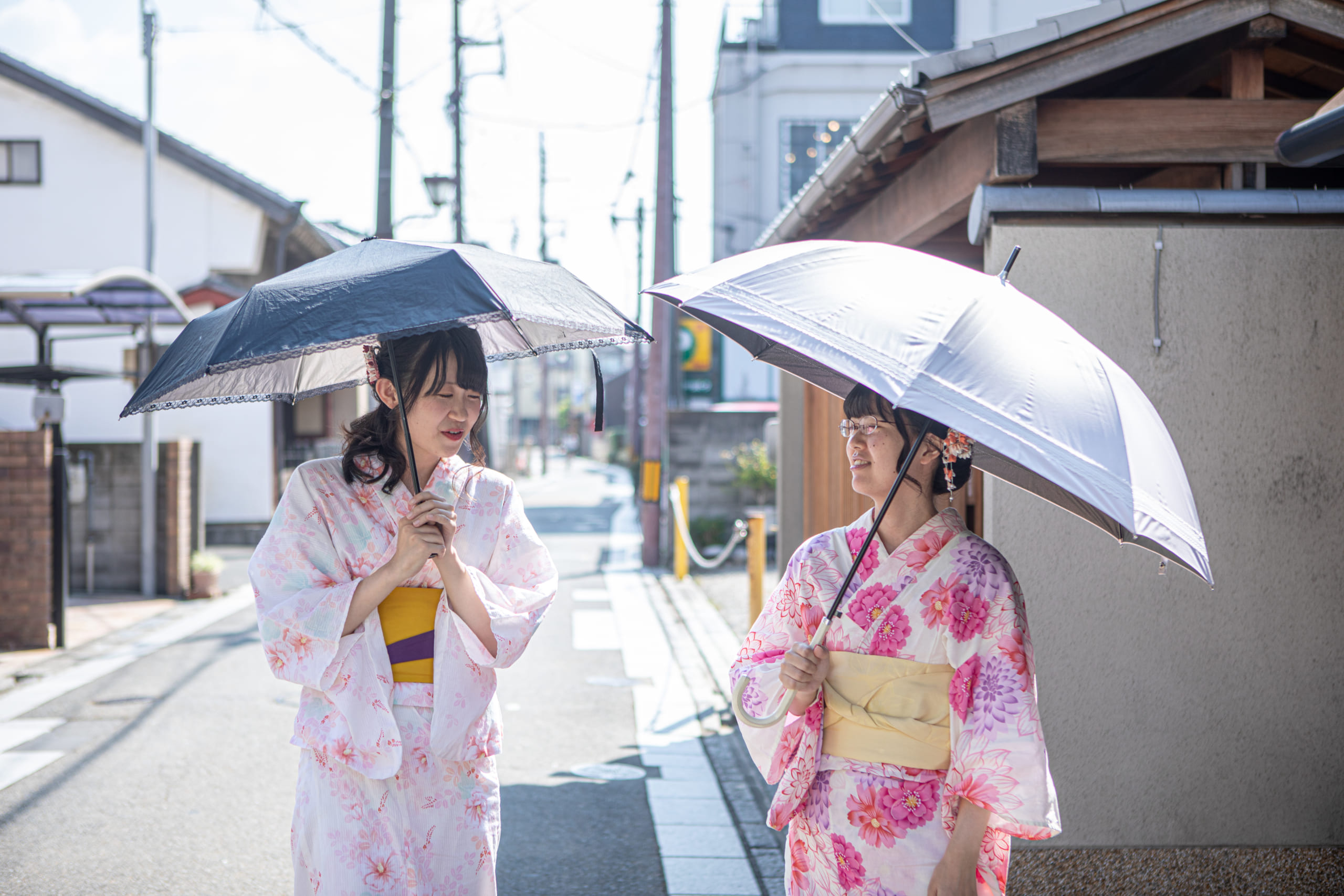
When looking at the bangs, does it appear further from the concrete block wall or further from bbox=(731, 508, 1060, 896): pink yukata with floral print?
the concrete block wall

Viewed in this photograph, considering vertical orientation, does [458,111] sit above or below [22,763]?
above

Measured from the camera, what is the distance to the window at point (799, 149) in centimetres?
2408

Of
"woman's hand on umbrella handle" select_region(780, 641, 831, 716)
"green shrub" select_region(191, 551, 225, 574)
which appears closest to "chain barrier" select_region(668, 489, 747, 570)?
"green shrub" select_region(191, 551, 225, 574)

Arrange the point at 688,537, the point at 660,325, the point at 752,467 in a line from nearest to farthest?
the point at 688,537 < the point at 660,325 < the point at 752,467

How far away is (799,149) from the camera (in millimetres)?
24203

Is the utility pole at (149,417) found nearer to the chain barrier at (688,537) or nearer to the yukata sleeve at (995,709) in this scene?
the chain barrier at (688,537)

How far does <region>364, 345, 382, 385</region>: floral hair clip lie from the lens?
271 centimetres

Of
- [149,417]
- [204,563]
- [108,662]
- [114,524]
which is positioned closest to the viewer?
[108,662]

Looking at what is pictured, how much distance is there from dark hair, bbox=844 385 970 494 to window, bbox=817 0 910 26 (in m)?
23.8

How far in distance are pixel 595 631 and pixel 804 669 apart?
27.0 ft

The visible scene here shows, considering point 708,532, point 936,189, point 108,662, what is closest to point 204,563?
point 108,662

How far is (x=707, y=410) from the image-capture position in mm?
16688

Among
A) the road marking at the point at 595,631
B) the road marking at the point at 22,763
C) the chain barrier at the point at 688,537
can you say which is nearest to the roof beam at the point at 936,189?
the chain barrier at the point at 688,537

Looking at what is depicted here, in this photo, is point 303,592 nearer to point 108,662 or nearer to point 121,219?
point 108,662
